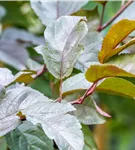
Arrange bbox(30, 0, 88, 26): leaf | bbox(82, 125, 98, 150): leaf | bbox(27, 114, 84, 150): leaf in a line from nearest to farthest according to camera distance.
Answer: bbox(27, 114, 84, 150): leaf, bbox(82, 125, 98, 150): leaf, bbox(30, 0, 88, 26): leaf

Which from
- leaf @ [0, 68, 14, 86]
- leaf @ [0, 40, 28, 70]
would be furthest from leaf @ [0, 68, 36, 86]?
leaf @ [0, 40, 28, 70]

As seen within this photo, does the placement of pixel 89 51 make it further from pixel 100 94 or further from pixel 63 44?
pixel 100 94

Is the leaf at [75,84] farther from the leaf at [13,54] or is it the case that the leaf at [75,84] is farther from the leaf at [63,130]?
the leaf at [13,54]

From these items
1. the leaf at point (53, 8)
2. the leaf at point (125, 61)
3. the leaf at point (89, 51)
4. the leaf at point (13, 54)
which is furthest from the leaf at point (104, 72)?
the leaf at point (13, 54)

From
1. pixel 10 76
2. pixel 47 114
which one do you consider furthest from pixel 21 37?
pixel 47 114

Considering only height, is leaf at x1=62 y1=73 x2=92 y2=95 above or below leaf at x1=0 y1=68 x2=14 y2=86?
below

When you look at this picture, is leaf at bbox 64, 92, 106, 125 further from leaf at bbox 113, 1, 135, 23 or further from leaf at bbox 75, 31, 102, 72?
leaf at bbox 113, 1, 135, 23
